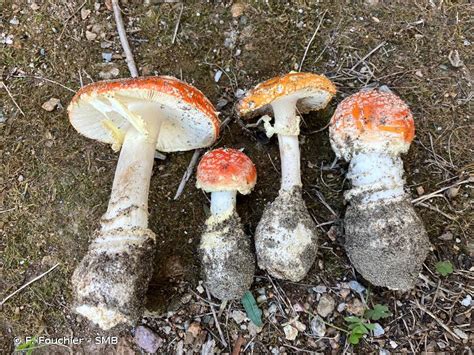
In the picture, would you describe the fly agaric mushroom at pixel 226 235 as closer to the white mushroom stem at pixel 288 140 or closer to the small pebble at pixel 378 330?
the white mushroom stem at pixel 288 140

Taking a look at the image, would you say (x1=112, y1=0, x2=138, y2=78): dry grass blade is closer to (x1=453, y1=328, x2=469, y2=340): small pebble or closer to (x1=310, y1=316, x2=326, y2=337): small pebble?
(x1=310, y1=316, x2=326, y2=337): small pebble

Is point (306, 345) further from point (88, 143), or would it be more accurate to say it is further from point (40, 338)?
point (88, 143)

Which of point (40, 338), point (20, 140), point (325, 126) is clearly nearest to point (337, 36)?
point (325, 126)

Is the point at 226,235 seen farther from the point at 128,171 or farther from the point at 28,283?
the point at 28,283

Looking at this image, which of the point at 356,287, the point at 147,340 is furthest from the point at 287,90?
the point at 147,340

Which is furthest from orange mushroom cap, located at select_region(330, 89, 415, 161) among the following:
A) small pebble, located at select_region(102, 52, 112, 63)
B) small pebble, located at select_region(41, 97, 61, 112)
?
small pebble, located at select_region(41, 97, 61, 112)

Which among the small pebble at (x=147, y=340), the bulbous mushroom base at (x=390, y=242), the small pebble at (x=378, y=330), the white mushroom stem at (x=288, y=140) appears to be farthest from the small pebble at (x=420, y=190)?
the small pebble at (x=147, y=340)
